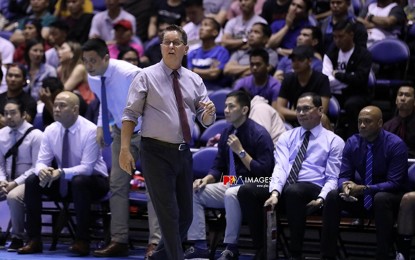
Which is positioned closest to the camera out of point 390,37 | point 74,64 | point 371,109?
point 371,109

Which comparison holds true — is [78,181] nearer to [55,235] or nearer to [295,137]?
[55,235]

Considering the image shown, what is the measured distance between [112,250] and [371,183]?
254cm

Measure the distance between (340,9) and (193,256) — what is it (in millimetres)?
4029

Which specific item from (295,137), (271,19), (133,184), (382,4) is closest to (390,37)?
(382,4)

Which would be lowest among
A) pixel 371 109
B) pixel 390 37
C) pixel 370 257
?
pixel 370 257

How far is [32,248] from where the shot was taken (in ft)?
30.2

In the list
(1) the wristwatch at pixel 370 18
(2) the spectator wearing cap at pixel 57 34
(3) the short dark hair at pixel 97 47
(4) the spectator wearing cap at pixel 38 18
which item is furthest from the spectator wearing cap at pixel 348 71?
(4) the spectator wearing cap at pixel 38 18

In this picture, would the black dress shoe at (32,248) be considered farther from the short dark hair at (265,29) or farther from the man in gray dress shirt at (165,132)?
the short dark hair at (265,29)

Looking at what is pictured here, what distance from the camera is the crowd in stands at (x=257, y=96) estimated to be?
27.1 feet

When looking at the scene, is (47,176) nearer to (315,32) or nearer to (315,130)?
(315,130)

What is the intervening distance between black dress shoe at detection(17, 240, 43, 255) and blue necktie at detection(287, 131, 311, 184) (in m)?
2.58

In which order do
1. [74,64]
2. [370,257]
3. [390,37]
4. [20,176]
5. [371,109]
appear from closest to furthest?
1. [371,109]
2. [370,257]
3. [20,176]
4. [390,37]
5. [74,64]

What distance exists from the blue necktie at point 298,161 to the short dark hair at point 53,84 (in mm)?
3469

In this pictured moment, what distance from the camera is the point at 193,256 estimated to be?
28.3ft
